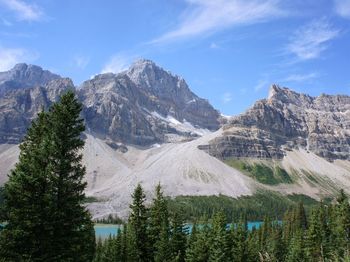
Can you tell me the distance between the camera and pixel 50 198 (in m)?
27.3

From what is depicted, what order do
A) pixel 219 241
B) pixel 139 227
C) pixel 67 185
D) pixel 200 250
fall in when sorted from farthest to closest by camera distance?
pixel 219 241 < pixel 200 250 < pixel 139 227 < pixel 67 185

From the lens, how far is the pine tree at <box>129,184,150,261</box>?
5638 cm

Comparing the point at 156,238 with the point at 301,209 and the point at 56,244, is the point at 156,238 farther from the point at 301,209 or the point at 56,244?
the point at 301,209

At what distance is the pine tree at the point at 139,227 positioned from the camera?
185ft

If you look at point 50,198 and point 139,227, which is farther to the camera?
point 139,227

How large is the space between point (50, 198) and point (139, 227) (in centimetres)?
3077

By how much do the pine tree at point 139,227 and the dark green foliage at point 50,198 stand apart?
83.4 feet

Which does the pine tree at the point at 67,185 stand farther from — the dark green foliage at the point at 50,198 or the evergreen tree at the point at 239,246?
the evergreen tree at the point at 239,246

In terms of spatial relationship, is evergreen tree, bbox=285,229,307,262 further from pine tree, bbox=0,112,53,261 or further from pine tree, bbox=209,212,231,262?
pine tree, bbox=0,112,53,261

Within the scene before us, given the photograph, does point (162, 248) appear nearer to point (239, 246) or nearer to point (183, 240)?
point (183, 240)

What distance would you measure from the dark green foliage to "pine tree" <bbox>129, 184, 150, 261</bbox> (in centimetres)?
2543

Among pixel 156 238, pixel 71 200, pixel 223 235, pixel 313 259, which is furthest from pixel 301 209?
pixel 71 200

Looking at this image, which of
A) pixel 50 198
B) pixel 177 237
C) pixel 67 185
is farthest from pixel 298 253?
pixel 50 198

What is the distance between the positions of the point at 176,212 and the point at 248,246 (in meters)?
22.7
